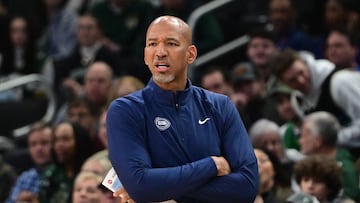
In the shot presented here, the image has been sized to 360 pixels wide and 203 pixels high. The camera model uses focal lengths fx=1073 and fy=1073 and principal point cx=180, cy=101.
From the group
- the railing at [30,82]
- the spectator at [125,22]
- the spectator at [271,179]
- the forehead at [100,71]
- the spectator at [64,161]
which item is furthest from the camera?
the spectator at [125,22]

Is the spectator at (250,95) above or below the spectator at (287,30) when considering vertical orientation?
below

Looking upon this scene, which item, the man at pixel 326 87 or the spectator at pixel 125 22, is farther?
the spectator at pixel 125 22

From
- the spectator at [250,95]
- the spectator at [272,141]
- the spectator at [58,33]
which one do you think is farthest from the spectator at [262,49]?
the spectator at [58,33]

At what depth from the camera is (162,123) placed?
4621mm

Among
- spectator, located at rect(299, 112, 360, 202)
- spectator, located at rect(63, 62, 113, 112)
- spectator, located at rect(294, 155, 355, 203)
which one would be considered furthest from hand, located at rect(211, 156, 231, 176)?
spectator, located at rect(63, 62, 113, 112)

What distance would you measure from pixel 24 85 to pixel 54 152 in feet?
8.37

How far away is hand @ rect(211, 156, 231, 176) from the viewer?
462cm

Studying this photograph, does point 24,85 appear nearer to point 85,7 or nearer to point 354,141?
point 85,7

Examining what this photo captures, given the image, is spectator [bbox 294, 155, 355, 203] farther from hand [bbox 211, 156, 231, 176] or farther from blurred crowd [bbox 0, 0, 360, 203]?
hand [bbox 211, 156, 231, 176]

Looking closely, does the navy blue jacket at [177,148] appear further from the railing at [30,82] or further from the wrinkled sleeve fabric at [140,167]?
the railing at [30,82]

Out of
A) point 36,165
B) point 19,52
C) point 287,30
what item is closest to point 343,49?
point 287,30

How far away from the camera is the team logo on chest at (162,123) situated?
4.61 metres

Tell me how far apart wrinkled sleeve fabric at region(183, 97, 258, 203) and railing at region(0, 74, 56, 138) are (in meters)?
5.11

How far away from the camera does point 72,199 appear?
718cm
